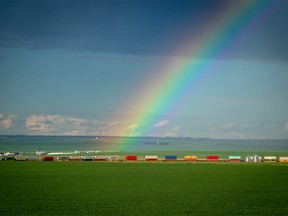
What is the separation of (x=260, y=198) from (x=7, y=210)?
18.5 m

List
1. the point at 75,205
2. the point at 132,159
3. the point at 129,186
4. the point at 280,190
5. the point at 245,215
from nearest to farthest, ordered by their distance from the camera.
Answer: the point at 245,215 < the point at 75,205 < the point at 280,190 < the point at 129,186 < the point at 132,159

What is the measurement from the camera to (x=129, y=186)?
49.1 meters

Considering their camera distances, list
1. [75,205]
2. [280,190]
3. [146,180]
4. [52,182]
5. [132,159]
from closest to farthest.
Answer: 1. [75,205]
2. [280,190]
3. [52,182]
4. [146,180]
5. [132,159]

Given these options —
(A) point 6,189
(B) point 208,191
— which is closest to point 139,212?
(B) point 208,191

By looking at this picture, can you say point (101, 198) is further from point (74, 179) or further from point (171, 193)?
point (74, 179)

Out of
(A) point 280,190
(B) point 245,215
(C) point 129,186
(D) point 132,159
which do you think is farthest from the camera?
(D) point 132,159

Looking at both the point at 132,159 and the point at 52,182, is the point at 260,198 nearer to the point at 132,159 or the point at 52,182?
the point at 52,182

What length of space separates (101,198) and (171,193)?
649 centimetres

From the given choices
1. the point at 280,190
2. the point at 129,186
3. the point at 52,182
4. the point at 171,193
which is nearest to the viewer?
the point at 171,193

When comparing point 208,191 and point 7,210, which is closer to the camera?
point 7,210

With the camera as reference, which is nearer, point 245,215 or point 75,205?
point 245,215

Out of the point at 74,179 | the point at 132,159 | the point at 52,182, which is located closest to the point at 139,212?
the point at 52,182

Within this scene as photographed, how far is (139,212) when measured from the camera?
32781mm

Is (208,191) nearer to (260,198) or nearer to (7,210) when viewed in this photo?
(260,198)
